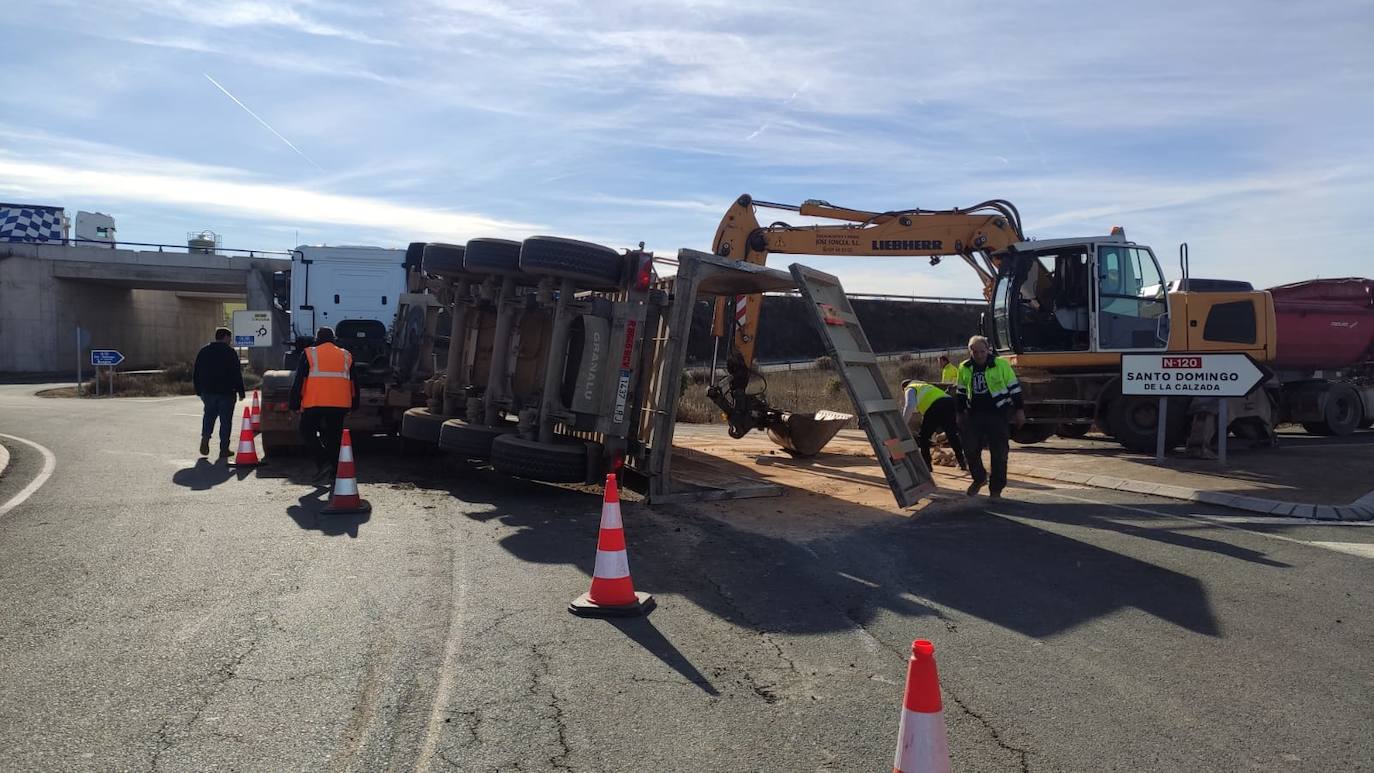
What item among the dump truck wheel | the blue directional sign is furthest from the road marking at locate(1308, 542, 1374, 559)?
the blue directional sign

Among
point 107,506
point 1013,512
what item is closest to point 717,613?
point 1013,512

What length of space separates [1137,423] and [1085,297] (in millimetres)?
1972

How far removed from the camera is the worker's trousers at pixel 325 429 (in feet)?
33.8

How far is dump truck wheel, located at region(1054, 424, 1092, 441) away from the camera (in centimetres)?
1523

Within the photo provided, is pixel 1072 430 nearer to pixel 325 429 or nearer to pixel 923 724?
pixel 325 429

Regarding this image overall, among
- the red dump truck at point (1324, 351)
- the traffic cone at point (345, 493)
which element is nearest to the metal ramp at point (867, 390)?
the traffic cone at point (345, 493)

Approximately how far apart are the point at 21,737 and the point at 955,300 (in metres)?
59.5

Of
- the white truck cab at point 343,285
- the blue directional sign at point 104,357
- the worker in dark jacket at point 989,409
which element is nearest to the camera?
the worker in dark jacket at point 989,409

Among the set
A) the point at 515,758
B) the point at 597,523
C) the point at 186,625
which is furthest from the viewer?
the point at 597,523

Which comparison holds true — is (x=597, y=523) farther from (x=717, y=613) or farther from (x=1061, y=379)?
(x=1061, y=379)

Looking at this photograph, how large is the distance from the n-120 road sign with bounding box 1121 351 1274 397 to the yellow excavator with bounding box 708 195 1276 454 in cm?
180

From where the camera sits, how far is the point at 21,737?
3.87 metres

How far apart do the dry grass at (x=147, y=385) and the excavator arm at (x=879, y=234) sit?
18.0 m

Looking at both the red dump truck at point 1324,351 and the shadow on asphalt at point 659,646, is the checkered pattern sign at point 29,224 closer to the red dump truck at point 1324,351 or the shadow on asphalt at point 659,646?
the red dump truck at point 1324,351
